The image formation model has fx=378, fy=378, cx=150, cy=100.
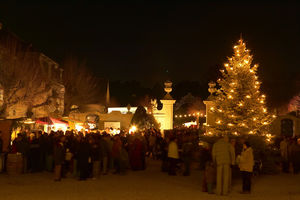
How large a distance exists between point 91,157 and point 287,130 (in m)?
26.2

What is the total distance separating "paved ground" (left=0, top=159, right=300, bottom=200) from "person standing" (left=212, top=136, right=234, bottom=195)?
0.34 meters

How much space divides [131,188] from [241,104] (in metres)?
9.93

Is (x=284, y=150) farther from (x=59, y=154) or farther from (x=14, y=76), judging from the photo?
(x=14, y=76)

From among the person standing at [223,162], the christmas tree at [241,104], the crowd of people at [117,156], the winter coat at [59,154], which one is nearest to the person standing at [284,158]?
the crowd of people at [117,156]

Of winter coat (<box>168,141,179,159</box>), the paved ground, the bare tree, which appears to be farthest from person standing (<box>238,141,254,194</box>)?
the bare tree

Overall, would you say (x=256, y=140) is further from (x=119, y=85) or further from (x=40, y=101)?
(x=119, y=85)

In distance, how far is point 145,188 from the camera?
1202cm

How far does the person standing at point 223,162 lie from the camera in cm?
1102

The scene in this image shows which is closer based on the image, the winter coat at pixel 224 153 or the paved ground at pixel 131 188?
the paved ground at pixel 131 188

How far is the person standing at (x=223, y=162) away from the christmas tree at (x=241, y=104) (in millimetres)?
8809

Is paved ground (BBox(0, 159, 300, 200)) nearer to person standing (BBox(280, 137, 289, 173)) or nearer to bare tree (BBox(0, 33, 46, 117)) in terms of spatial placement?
person standing (BBox(280, 137, 289, 173))

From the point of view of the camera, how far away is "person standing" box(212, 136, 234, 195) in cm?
1102

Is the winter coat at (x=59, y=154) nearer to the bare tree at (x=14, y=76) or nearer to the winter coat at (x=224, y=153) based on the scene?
the winter coat at (x=224, y=153)

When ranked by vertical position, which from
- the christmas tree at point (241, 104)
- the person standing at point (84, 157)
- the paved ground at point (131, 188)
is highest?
the christmas tree at point (241, 104)
